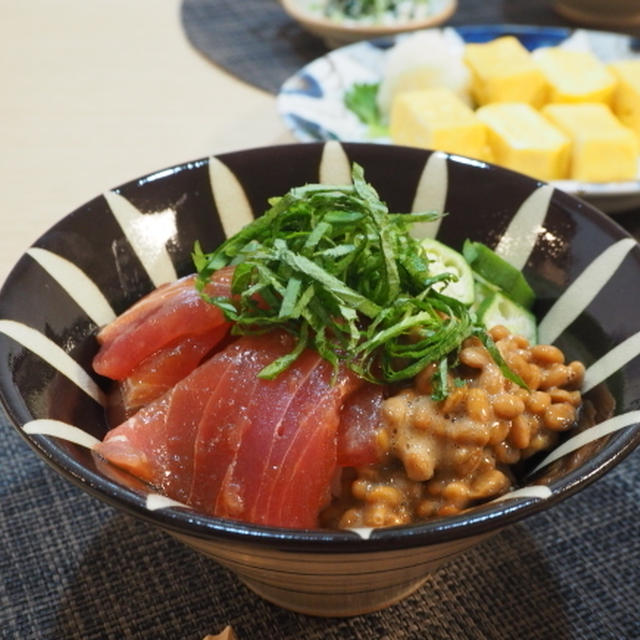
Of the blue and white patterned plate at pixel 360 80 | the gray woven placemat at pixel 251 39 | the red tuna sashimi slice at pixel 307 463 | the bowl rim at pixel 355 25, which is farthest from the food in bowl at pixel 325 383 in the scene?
the bowl rim at pixel 355 25

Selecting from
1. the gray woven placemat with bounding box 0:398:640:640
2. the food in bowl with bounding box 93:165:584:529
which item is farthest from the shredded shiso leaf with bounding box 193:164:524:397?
the gray woven placemat with bounding box 0:398:640:640

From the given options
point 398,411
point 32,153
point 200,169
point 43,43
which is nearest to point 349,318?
point 398,411

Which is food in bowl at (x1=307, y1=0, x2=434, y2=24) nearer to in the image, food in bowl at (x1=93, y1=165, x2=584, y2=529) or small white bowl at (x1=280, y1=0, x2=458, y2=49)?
small white bowl at (x1=280, y1=0, x2=458, y2=49)

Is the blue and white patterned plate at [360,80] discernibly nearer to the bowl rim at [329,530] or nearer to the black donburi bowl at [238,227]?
the black donburi bowl at [238,227]

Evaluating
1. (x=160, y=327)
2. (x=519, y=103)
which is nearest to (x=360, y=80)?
(x=519, y=103)

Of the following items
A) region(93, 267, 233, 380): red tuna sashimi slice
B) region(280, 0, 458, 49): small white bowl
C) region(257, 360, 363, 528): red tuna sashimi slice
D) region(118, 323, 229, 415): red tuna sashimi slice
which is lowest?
region(257, 360, 363, 528): red tuna sashimi slice
